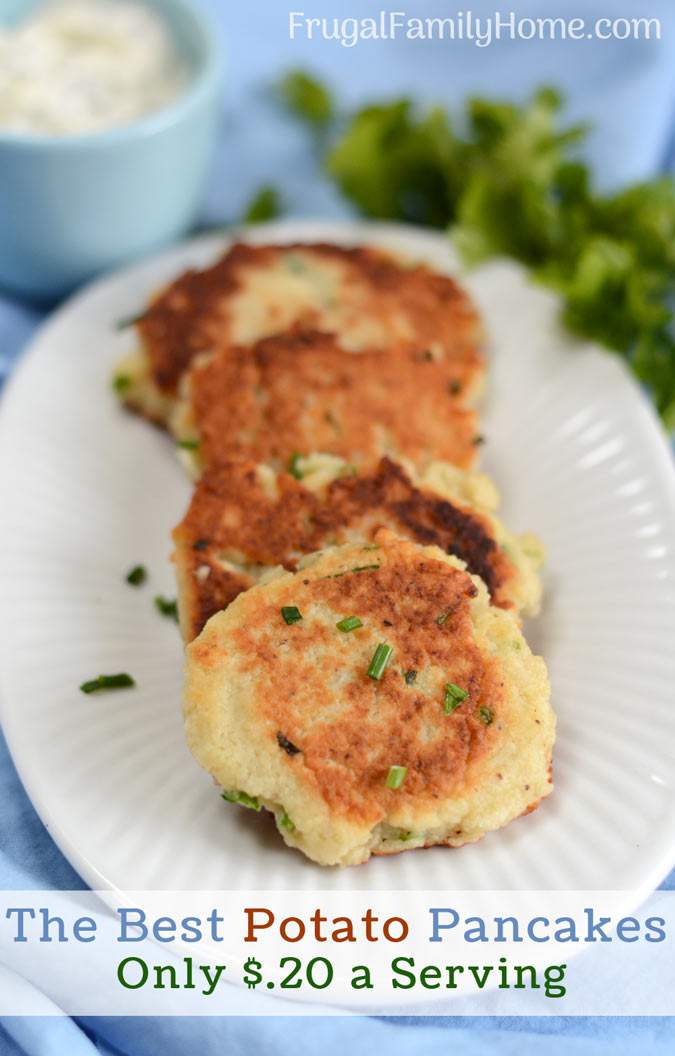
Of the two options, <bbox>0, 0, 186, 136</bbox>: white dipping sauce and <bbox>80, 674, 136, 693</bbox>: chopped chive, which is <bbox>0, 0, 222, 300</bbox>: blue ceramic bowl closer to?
<bbox>0, 0, 186, 136</bbox>: white dipping sauce

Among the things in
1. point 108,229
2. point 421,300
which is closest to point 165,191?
point 108,229

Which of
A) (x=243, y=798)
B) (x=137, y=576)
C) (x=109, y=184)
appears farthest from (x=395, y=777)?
(x=109, y=184)

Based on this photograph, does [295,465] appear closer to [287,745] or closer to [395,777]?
[287,745]

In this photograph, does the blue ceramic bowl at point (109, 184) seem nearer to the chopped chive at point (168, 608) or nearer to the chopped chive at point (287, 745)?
the chopped chive at point (168, 608)

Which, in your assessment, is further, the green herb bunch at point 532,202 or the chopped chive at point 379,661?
the green herb bunch at point 532,202

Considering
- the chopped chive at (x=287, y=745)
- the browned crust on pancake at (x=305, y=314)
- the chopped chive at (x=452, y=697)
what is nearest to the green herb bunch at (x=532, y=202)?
the browned crust on pancake at (x=305, y=314)

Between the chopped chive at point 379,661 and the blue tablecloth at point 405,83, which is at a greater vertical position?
the blue tablecloth at point 405,83

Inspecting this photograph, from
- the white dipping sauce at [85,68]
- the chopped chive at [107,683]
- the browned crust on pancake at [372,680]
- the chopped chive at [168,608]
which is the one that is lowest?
the chopped chive at [107,683]
